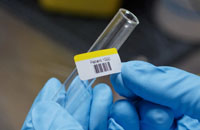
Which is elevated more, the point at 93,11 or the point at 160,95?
the point at 160,95

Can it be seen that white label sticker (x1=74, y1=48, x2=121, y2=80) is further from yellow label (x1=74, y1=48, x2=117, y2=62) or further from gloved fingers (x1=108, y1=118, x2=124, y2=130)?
gloved fingers (x1=108, y1=118, x2=124, y2=130)

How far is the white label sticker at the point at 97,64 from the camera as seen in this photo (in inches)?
19.1

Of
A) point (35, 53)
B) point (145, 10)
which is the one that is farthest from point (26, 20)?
point (145, 10)

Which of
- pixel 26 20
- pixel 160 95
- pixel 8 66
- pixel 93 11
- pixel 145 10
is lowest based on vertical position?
pixel 8 66

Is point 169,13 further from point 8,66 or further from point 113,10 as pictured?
point 8,66

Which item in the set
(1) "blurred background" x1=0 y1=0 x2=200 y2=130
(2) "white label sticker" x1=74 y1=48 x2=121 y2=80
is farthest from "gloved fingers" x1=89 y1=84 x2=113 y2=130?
(1) "blurred background" x1=0 y1=0 x2=200 y2=130

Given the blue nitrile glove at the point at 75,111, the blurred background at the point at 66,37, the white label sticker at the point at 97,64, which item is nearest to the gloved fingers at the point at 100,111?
the blue nitrile glove at the point at 75,111

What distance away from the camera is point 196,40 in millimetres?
1712

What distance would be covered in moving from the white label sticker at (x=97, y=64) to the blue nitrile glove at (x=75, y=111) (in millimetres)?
95

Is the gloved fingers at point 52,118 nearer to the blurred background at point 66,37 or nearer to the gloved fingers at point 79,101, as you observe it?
the gloved fingers at point 79,101

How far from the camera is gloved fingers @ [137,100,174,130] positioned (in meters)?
0.53

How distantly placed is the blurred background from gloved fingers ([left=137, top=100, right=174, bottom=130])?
2.15 ft

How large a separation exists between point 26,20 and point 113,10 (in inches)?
27.4

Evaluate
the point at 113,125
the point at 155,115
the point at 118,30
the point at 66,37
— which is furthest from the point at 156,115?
the point at 66,37
